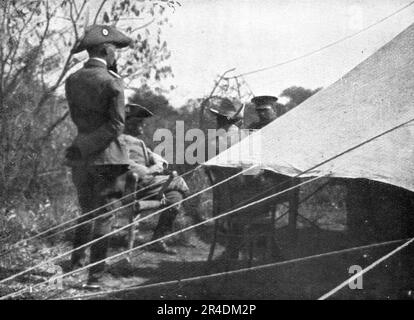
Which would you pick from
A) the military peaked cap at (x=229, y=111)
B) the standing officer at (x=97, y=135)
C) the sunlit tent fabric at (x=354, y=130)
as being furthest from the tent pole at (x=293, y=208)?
the standing officer at (x=97, y=135)

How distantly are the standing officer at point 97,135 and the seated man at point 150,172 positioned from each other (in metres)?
1.04

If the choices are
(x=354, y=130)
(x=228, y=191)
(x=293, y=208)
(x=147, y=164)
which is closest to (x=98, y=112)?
(x=228, y=191)

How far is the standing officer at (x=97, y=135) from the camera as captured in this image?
3.49 m

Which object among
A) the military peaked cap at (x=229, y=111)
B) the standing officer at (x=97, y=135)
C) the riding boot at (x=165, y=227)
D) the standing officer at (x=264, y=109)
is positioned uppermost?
the standing officer at (x=264, y=109)

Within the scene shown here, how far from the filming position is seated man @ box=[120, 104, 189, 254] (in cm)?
484

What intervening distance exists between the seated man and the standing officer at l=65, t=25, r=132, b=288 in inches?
40.8

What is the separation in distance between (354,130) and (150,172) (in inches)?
84.5

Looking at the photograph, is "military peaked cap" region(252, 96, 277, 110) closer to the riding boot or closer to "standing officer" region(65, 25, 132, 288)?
the riding boot

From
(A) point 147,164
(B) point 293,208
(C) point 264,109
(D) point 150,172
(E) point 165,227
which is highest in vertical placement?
(C) point 264,109

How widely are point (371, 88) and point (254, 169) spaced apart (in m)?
1.24

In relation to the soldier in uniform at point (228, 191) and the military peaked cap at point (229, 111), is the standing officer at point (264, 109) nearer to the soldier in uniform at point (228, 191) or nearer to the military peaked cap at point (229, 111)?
the military peaked cap at point (229, 111)

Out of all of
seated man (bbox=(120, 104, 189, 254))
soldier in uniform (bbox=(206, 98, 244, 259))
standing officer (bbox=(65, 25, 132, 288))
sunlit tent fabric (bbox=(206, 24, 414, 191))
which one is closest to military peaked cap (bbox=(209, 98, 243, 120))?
soldier in uniform (bbox=(206, 98, 244, 259))

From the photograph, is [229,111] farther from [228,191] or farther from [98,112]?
[98,112]

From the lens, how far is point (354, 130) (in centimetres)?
348
